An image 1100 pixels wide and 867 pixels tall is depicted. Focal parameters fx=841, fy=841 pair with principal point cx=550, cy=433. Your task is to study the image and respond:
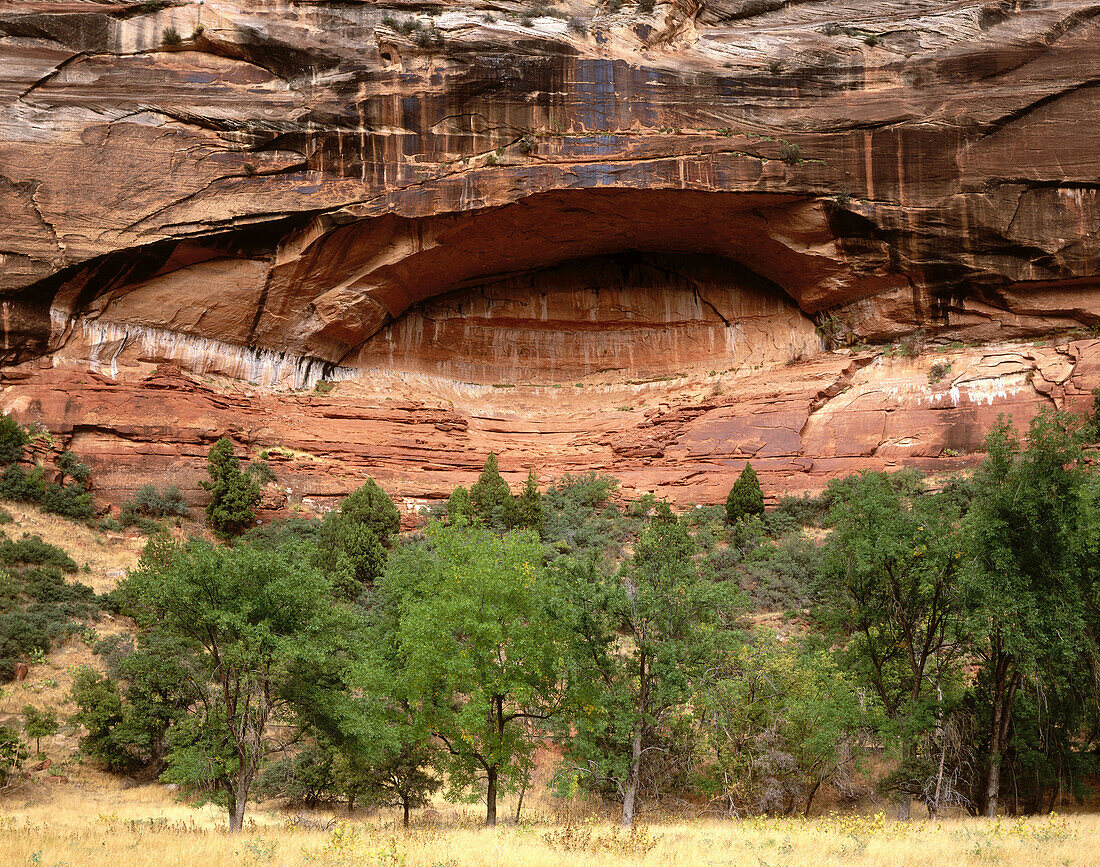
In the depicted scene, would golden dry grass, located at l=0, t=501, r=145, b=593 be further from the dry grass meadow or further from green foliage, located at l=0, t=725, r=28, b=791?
the dry grass meadow

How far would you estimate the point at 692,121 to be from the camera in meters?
28.8

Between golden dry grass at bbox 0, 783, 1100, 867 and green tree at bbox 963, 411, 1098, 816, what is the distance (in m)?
2.09

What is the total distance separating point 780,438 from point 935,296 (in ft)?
25.7

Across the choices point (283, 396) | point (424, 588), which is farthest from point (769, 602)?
point (283, 396)

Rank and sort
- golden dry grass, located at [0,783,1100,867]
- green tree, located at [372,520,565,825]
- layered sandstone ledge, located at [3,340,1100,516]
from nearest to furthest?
golden dry grass, located at [0,783,1100,867], green tree, located at [372,520,565,825], layered sandstone ledge, located at [3,340,1100,516]

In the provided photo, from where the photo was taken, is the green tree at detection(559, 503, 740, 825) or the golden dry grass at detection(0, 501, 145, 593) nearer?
the green tree at detection(559, 503, 740, 825)

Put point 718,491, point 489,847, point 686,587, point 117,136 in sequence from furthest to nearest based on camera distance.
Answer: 1. point 718,491
2. point 117,136
3. point 686,587
4. point 489,847

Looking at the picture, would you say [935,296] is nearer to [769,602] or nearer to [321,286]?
[769,602]

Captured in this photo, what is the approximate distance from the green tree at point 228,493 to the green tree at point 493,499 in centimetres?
707

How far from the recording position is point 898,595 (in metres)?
12.9

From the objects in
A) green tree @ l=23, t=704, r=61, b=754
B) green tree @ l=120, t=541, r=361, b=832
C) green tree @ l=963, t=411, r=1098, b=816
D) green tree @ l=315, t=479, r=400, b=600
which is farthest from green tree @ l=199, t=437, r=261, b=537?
green tree @ l=963, t=411, r=1098, b=816

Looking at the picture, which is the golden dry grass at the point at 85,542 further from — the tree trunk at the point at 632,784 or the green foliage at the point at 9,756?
the tree trunk at the point at 632,784

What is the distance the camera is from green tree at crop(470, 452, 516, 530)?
26.4 metres

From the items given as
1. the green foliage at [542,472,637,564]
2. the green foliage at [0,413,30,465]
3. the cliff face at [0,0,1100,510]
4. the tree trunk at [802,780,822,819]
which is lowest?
the tree trunk at [802,780,822,819]
